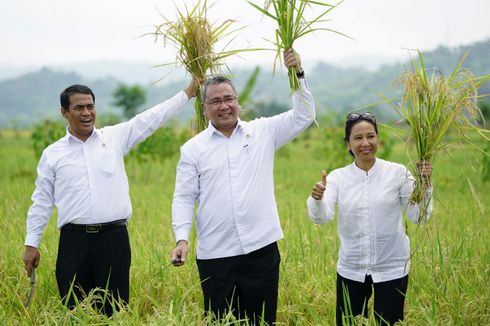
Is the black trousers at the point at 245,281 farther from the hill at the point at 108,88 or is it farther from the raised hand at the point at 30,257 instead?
the hill at the point at 108,88

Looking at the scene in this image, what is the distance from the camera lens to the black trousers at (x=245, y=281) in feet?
10.4

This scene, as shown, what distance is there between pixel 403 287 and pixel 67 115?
229 centimetres

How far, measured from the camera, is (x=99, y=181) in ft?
12.0

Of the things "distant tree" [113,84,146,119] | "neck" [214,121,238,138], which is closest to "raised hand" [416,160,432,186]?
"neck" [214,121,238,138]

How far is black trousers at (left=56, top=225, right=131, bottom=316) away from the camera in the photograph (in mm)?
3623

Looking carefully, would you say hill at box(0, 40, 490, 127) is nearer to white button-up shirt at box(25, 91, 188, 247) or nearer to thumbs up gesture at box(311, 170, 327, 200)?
white button-up shirt at box(25, 91, 188, 247)

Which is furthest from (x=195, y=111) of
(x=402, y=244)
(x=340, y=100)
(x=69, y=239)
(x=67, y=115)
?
(x=340, y=100)

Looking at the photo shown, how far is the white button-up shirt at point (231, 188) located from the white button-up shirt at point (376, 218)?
302 millimetres

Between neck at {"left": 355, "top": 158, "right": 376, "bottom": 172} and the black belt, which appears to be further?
the black belt

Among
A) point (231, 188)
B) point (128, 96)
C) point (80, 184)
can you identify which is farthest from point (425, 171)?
point (128, 96)

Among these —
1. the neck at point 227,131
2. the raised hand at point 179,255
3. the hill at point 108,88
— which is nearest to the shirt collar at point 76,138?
the neck at point 227,131

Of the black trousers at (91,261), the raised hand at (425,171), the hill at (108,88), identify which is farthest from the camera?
the hill at (108,88)

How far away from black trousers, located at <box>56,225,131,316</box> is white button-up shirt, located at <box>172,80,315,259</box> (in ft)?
2.10

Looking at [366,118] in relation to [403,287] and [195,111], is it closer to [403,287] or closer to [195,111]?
A: [403,287]
